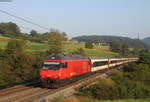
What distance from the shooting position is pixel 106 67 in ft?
160

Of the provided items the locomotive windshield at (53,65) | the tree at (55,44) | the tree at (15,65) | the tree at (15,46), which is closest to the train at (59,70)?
the locomotive windshield at (53,65)

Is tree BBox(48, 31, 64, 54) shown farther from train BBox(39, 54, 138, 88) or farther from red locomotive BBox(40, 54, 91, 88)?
red locomotive BBox(40, 54, 91, 88)

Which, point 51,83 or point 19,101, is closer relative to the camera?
point 19,101

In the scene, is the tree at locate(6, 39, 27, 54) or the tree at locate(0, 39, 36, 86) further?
the tree at locate(6, 39, 27, 54)

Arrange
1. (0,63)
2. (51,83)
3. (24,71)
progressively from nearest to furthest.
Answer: (51,83)
(0,63)
(24,71)

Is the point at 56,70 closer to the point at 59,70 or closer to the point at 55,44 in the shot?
the point at 59,70

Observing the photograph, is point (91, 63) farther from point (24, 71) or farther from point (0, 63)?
point (0, 63)

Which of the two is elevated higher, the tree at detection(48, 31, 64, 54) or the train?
the tree at detection(48, 31, 64, 54)

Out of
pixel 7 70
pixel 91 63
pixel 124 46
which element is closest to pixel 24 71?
pixel 7 70

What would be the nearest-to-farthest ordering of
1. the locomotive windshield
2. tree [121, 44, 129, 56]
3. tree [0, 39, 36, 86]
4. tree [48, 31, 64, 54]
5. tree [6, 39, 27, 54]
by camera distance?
the locomotive windshield
tree [0, 39, 36, 86]
tree [6, 39, 27, 54]
tree [48, 31, 64, 54]
tree [121, 44, 129, 56]

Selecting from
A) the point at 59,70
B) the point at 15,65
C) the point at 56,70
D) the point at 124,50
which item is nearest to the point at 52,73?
the point at 56,70

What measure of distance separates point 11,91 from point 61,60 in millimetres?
5446

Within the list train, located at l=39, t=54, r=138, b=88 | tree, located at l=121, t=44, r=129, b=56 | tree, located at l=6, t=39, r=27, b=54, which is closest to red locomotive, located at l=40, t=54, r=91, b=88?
train, located at l=39, t=54, r=138, b=88

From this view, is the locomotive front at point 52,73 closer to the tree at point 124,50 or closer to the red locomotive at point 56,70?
the red locomotive at point 56,70
